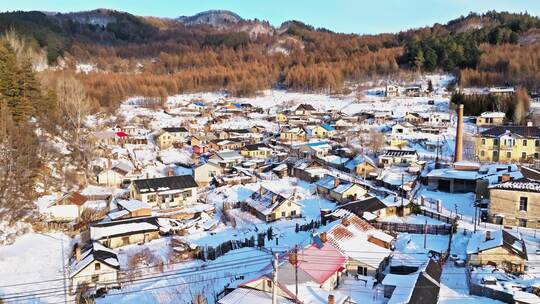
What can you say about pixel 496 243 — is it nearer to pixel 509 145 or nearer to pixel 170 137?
pixel 509 145

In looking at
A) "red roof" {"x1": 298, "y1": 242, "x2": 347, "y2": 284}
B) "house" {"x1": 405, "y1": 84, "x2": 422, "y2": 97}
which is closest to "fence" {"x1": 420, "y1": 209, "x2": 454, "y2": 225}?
"red roof" {"x1": 298, "y1": 242, "x2": 347, "y2": 284}

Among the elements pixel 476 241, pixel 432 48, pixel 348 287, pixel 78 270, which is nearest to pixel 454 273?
pixel 476 241

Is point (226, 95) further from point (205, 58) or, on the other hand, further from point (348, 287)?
point (348, 287)

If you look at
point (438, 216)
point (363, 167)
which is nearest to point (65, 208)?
point (438, 216)

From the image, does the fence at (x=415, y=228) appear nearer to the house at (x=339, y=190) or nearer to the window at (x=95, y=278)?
the house at (x=339, y=190)

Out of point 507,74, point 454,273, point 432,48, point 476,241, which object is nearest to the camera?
point 454,273

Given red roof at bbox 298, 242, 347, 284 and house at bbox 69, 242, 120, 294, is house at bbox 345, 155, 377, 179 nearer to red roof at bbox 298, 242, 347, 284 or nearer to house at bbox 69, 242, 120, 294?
red roof at bbox 298, 242, 347, 284

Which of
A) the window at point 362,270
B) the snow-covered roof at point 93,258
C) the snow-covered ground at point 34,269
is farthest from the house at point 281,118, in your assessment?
the window at point 362,270
